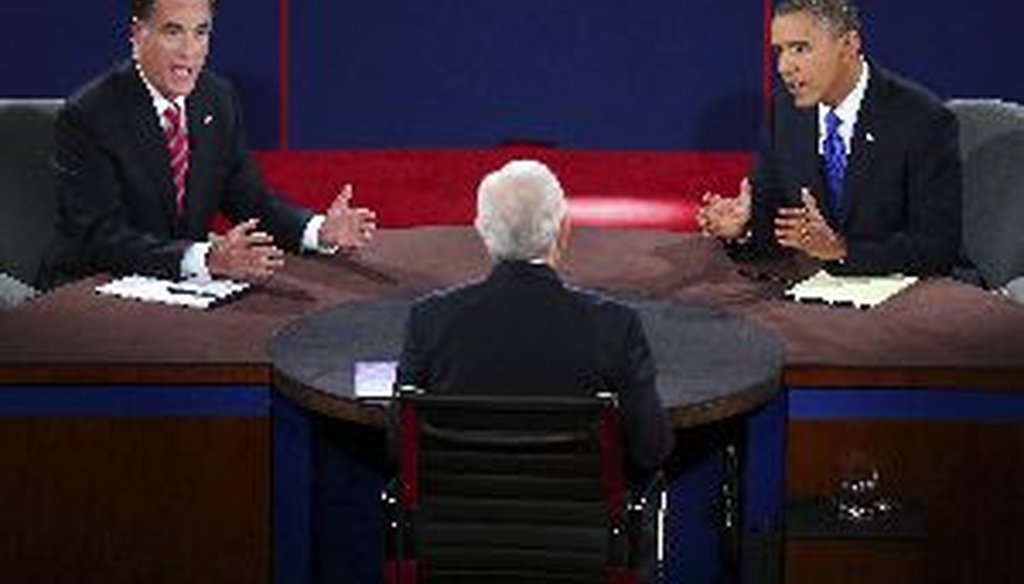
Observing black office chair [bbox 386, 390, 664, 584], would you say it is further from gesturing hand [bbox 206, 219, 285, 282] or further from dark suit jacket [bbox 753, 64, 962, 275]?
dark suit jacket [bbox 753, 64, 962, 275]

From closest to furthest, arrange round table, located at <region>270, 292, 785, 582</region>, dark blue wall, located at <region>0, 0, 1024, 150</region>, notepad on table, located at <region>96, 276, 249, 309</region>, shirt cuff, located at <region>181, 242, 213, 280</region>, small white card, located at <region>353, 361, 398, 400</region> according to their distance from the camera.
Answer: small white card, located at <region>353, 361, 398, 400</region> → round table, located at <region>270, 292, 785, 582</region> → notepad on table, located at <region>96, 276, 249, 309</region> → shirt cuff, located at <region>181, 242, 213, 280</region> → dark blue wall, located at <region>0, 0, 1024, 150</region>

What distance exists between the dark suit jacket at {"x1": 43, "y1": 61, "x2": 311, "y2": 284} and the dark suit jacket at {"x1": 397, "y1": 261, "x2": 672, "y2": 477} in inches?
50.7

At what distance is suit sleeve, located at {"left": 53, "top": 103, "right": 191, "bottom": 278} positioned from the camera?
4.61 meters

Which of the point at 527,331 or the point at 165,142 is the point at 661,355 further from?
the point at 165,142

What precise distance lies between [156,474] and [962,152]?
2.31 metres

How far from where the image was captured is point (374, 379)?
3.72 meters

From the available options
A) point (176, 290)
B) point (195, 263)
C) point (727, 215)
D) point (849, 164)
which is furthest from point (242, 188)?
point (849, 164)

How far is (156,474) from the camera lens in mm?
3902

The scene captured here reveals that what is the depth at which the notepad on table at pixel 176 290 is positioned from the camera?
4.32 metres

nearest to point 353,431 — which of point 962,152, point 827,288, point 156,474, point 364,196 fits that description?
point 156,474

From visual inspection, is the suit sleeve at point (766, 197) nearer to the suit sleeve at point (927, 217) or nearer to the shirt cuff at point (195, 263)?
the suit sleeve at point (927, 217)

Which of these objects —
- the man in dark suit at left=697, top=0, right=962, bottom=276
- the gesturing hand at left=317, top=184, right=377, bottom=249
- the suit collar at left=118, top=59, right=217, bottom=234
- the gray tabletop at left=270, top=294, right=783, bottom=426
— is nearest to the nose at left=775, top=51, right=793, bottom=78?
the man in dark suit at left=697, top=0, right=962, bottom=276

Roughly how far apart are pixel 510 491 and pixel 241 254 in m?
1.29

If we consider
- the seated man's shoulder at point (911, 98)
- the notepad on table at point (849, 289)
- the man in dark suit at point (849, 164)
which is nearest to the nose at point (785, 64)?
the man in dark suit at point (849, 164)
